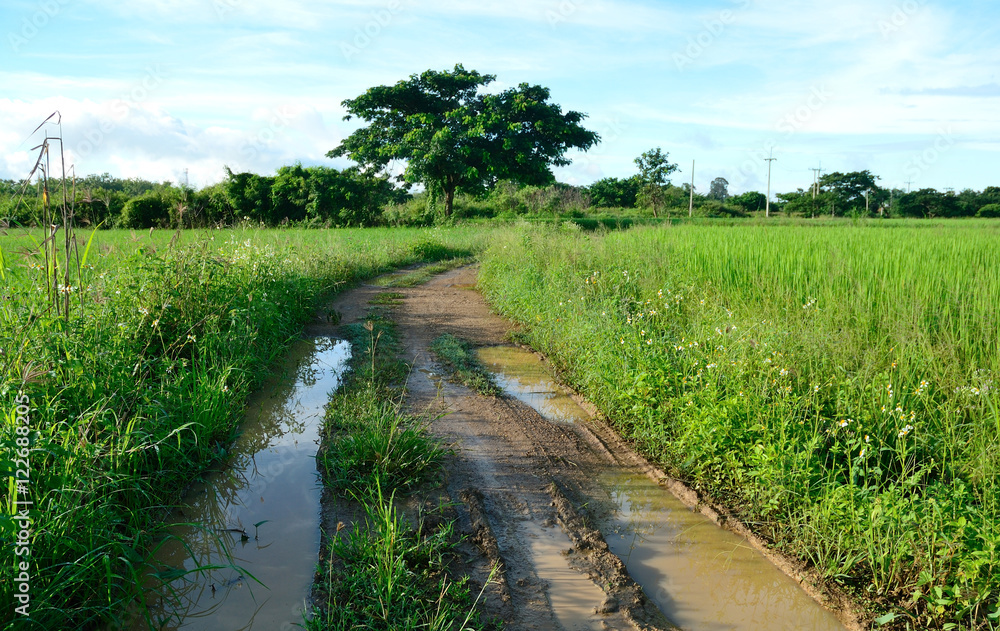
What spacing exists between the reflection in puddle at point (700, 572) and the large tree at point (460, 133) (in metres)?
25.4

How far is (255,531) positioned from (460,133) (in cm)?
2689

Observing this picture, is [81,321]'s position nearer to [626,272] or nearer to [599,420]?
[599,420]

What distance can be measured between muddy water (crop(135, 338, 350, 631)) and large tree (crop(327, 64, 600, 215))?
24068 mm

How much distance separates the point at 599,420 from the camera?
5.28 metres

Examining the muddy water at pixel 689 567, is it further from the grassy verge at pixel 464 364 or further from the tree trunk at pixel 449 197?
the tree trunk at pixel 449 197

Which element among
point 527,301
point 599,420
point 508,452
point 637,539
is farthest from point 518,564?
point 527,301

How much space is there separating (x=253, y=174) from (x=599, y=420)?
28.7 metres

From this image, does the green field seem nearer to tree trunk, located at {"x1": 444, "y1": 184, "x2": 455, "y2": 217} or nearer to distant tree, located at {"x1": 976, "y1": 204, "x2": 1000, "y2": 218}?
tree trunk, located at {"x1": 444, "y1": 184, "x2": 455, "y2": 217}

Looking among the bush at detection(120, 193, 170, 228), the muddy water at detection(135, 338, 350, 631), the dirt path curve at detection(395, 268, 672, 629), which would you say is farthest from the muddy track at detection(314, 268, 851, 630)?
the bush at detection(120, 193, 170, 228)

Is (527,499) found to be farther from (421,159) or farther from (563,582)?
(421,159)

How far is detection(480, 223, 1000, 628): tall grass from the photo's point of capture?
2.93m

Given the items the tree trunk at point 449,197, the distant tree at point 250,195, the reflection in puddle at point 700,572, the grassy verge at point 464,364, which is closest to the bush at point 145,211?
the distant tree at point 250,195

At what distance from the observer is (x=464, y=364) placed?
6621 millimetres

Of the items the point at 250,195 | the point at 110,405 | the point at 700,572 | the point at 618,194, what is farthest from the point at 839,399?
the point at 618,194
